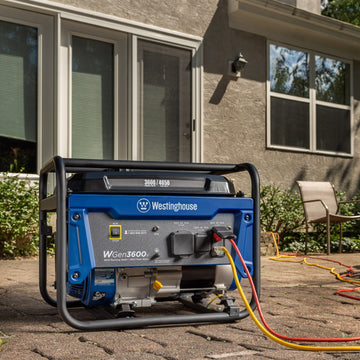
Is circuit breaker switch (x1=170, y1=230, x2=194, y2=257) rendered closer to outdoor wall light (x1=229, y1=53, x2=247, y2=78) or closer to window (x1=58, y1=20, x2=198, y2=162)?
window (x1=58, y1=20, x2=198, y2=162)

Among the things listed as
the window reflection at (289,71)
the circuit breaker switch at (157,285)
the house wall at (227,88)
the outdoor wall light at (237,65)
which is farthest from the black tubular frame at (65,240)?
the window reflection at (289,71)

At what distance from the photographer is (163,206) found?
2.42 meters

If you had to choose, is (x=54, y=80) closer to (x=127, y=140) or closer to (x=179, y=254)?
(x=127, y=140)

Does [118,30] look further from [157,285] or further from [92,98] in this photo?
[157,285]

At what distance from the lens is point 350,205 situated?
8906mm

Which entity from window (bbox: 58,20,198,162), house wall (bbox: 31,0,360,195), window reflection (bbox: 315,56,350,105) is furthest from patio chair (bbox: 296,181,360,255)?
window reflection (bbox: 315,56,350,105)

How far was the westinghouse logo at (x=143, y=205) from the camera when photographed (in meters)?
2.38

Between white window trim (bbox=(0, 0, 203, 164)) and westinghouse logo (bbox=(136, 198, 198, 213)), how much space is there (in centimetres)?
409

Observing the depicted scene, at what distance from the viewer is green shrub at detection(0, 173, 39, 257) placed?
5.45 metres

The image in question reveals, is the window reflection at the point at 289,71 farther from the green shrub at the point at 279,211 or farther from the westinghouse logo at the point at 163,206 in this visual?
the westinghouse logo at the point at 163,206

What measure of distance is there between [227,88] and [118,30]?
193 cm

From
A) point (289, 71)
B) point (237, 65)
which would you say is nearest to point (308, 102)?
point (289, 71)

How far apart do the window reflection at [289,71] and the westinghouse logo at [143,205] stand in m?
6.62

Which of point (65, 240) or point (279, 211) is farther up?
point (65, 240)
